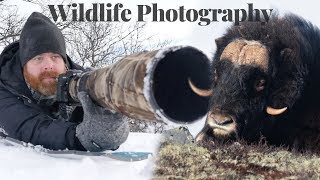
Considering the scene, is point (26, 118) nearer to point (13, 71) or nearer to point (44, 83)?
point (44, 83)

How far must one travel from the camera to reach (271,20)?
279cm

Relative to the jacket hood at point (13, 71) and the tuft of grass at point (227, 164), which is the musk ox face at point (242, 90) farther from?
the jacket hood at point (13, 71)

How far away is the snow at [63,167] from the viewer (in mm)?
1689

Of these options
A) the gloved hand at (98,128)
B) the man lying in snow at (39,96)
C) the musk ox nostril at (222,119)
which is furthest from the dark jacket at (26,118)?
the musk ox nostril at (222,119)

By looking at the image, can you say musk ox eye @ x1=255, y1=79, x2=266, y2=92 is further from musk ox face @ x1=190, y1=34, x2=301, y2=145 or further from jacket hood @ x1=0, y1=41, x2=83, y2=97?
jacket hood @ x1=0, y1=41, x2=83, y2=97

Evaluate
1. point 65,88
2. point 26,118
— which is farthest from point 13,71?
point 65,88

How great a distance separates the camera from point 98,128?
196 cm

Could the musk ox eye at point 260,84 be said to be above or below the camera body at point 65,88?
below

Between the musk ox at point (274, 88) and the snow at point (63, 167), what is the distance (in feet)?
2.33

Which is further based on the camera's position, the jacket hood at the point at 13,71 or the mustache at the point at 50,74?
the jacket hood at the point at 13,71

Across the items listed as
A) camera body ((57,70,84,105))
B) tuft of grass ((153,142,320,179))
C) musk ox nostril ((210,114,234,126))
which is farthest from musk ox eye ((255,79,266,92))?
camera body ((57,70,84,105))

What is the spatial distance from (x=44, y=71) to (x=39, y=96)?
161 millimetres

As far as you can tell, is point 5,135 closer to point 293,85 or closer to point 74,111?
point 74,111

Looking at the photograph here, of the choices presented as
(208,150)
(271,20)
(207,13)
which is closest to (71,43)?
(207,13)
